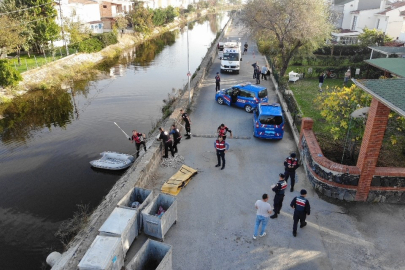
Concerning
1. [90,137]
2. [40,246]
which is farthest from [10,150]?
[40,246]

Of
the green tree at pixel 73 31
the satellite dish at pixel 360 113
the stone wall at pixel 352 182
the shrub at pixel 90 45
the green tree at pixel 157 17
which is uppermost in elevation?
the green tree at pixel 157 17

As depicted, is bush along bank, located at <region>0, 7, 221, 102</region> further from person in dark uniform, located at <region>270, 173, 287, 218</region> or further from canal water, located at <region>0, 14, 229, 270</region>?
person in dark uniform, located at <region>270, 173, 287, 218</region>

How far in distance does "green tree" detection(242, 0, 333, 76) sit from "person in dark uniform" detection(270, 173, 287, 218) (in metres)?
18.3

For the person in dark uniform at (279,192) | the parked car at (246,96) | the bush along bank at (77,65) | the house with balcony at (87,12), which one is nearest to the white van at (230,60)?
the parked car at (246,96)

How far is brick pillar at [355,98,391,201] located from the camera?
30.6ft

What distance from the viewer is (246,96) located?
19.4 meters

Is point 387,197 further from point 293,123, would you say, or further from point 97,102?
point 97,102

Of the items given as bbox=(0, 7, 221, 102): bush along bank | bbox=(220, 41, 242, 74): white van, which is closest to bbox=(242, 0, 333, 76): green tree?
bbox=(220, 41, 242, 74): white van

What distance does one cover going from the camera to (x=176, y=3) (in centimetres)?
11100

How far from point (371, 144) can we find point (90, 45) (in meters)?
39.1

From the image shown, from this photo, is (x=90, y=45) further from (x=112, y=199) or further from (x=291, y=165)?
(x=291, y=165)

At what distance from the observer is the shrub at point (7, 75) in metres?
25.1

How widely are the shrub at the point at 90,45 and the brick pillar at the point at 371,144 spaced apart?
123ft

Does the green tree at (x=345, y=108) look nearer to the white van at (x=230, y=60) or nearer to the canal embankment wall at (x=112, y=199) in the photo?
the canal embankment wall at (x=112, y=199)
